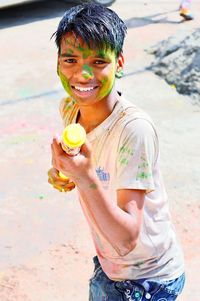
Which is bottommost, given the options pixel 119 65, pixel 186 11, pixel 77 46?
pixel 186 11

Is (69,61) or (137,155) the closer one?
(137,155)

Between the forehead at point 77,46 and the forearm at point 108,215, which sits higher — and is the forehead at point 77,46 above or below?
above

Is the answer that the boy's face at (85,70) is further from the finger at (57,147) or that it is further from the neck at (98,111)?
the finger at (57,147)

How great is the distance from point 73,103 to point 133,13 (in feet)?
22.7

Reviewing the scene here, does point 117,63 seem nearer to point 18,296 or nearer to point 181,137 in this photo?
point 18,296

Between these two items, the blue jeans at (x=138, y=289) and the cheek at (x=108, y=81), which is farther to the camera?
the blue jeans at (x=138, y=289)

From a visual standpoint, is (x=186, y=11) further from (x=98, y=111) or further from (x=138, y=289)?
(x=138, y=289)

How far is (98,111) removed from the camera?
193 centimetres

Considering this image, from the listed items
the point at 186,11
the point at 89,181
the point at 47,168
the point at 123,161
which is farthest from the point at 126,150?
the point at 186,11

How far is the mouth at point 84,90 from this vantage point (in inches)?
73.0

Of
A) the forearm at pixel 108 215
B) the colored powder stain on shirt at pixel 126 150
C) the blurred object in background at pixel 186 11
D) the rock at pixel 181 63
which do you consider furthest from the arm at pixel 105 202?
the blurred object in background at pixel 186 11

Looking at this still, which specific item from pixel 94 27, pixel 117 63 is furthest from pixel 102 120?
pixel 94 27

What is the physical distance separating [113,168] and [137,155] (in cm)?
12

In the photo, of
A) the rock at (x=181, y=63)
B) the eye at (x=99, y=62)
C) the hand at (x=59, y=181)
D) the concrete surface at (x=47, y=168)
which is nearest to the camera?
the eye at (x=99, y=62)
